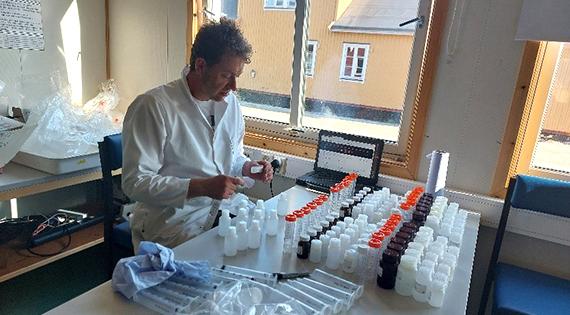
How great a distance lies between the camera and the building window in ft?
6.64

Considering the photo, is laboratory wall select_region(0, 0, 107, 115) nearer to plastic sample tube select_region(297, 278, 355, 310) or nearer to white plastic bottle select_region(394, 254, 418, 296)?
plastic sample tube select_region(297, 278, 355, 310)

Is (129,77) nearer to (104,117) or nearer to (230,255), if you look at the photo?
(104,117)

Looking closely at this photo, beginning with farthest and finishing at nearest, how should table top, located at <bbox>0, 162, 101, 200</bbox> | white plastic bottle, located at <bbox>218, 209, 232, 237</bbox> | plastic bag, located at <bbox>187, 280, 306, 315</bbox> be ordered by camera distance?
table top, located at <bbox>0, 162, 101, 200</bbox> → white plastic bottle, located at <bbox>218, 209, 232, 237</bbox> → plastic bag, located at <bbox>187, 280, 306, 315</bbox>

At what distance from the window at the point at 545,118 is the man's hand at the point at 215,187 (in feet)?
3.87

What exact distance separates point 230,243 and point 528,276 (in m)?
1.18

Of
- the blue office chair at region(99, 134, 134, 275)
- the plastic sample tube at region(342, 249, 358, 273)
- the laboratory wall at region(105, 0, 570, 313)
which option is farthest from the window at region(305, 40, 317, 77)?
the plastic sample tube at region(342, 249, 358, 273)

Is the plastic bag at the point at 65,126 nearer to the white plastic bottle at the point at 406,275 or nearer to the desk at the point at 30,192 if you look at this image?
the desk at the point at 30,192

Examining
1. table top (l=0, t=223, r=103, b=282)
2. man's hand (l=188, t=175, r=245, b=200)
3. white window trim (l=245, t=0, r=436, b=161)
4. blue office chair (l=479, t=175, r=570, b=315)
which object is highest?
white window trim (l=245, t=0, r=436, b=161)

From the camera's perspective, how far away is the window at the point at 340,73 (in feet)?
5.77

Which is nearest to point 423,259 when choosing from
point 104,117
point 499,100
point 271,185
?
point 499,100

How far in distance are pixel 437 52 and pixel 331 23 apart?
555 millimetres

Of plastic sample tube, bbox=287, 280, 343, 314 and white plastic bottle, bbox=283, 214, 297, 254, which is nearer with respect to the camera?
plastic sample tube, bbox=287, 280, 343, 314

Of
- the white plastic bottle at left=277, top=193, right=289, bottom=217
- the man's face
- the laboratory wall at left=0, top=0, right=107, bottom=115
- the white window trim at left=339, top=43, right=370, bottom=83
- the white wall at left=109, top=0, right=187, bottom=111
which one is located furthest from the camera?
the white wall at left=109, top=0, right=187, bottom=111

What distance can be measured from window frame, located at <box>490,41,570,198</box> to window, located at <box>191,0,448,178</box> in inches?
13.3
